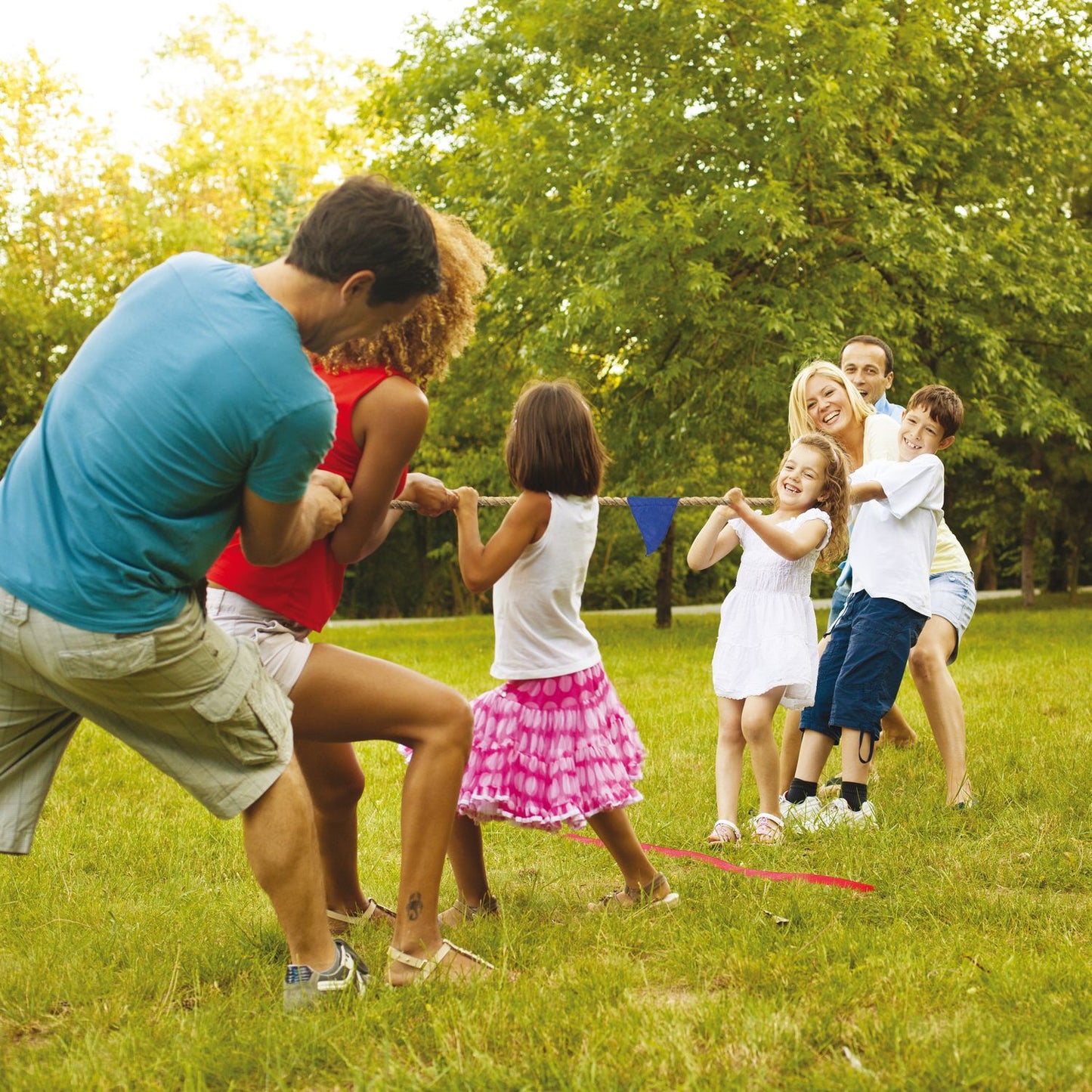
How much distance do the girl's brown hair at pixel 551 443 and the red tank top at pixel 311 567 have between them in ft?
2.13

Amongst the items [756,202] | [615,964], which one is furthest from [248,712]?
[756,202]

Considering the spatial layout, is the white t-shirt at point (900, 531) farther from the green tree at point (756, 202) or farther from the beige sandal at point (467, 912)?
the green tree at point (756, 202)

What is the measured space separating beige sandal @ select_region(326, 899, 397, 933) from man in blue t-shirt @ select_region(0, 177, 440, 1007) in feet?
2.94

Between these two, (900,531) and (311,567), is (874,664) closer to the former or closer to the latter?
(900,531)

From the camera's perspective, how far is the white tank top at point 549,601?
375 centimetres

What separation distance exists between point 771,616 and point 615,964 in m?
2.10

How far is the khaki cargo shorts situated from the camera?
255cm

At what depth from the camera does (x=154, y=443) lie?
8.17 ft

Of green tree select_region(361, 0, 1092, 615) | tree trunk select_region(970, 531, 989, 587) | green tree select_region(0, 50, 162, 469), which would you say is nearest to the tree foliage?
green tree select_region(0, 50, 162, 469)

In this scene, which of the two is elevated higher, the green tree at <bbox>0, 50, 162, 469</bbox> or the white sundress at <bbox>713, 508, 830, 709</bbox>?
the green tree at <bbox>0, 50, 162, 469</bbox>

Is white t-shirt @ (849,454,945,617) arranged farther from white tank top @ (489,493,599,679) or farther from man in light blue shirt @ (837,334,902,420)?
white tank top @ (489,493,599,679)

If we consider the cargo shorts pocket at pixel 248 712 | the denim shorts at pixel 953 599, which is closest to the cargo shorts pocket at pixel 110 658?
the cargo shorts pocket at pixel 248 712

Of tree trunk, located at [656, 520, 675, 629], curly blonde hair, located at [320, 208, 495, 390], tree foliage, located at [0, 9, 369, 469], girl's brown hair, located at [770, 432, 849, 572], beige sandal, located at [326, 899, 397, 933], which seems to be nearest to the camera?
curly blonde hair, located at [320, 208, 495, 390]

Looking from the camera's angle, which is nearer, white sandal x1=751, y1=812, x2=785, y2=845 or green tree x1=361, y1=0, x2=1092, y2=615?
white sandal x1=751, y1=812, x2=785, y2=845
